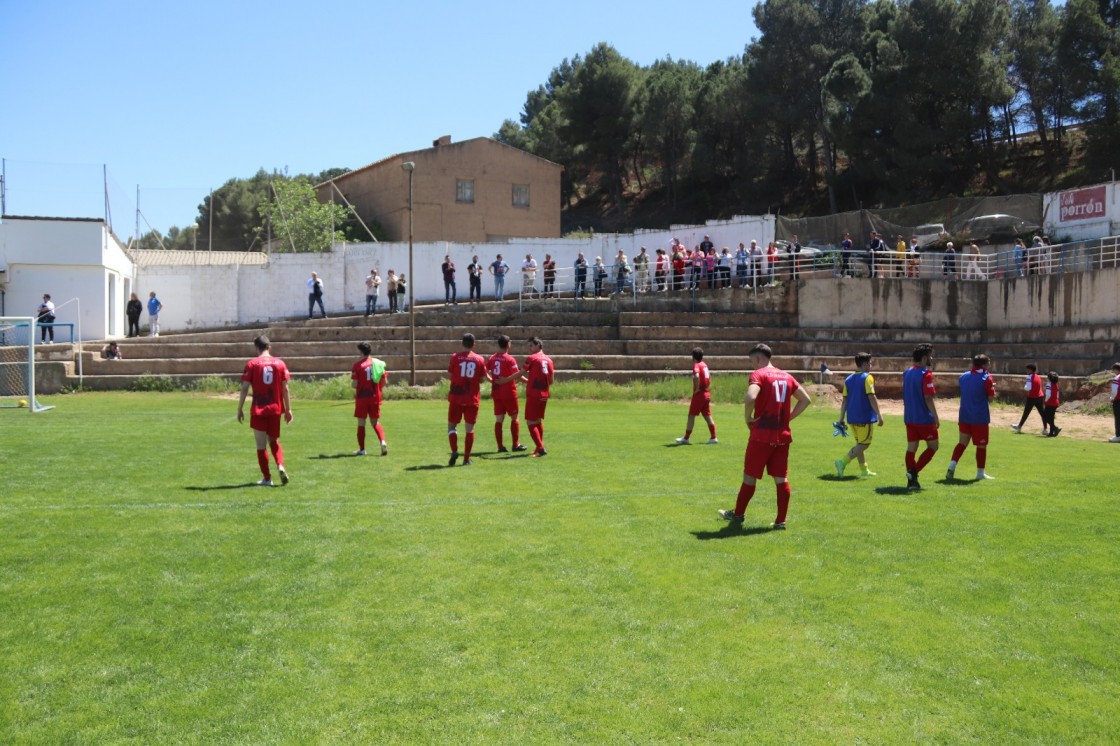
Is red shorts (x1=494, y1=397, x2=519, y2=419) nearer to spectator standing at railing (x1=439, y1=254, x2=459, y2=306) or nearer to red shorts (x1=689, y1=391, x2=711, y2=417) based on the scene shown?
red shorts (x1=689, y1=391, x2=711, y2=417)

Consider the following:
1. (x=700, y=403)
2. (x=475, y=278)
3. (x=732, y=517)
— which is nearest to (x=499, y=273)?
(x=475, y=278)

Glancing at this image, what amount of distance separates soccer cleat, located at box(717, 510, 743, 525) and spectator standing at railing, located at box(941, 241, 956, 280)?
25.9 meters

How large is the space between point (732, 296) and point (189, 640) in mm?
28415

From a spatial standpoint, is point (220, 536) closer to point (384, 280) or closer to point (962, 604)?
point (962, 604)

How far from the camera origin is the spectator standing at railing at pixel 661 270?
33656 millimetres

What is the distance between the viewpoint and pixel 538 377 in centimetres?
1454

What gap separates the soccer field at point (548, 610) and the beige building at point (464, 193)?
3545cm

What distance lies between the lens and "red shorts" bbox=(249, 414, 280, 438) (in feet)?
35.5

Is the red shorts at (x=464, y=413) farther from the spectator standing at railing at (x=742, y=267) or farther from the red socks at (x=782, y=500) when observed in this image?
the spectator standing at railing at (x=742, y=267)

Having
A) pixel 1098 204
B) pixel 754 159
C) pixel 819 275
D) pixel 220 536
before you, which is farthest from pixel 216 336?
pixel 754 159

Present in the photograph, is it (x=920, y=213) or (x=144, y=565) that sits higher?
(x=920, y=213)

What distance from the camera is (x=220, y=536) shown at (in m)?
8.48

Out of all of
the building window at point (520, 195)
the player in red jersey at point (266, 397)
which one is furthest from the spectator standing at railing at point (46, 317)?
the building window at point (520, 195)

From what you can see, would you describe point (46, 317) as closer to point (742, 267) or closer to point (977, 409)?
point (742, 267)
